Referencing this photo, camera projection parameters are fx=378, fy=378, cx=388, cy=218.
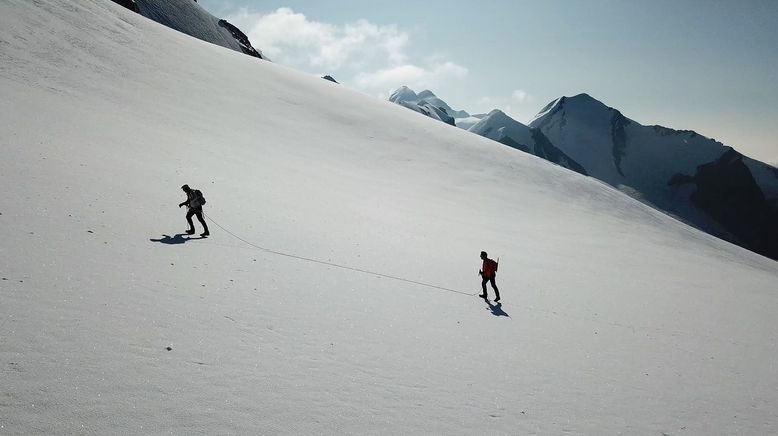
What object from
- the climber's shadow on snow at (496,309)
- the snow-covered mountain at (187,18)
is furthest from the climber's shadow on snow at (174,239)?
the snow-covered mountain at (187,18)

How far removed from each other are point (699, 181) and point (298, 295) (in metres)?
225

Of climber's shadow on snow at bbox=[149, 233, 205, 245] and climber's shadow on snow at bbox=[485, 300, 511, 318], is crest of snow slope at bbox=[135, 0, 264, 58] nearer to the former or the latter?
climber's shadow on snow at bbox=[149, 233, 205, 245]

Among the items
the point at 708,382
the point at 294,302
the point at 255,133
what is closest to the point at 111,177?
the point at 294,302

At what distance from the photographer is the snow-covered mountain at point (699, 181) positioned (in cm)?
17050

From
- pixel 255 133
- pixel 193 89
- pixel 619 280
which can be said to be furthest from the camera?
pixel 193 89

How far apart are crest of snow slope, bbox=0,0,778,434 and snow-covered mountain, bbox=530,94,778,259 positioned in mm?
186833

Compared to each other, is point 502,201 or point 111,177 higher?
point 502,201

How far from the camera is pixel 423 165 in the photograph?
28250 millimetres

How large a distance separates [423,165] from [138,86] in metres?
19.2

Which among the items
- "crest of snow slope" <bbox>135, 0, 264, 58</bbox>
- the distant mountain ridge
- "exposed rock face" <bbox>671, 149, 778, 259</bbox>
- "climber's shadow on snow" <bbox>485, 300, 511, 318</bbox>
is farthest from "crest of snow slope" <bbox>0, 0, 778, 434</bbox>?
"exposed rock face" <bbox>671, 149, 778, 259</bbox>

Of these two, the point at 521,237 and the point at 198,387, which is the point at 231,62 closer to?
the point at 521,237

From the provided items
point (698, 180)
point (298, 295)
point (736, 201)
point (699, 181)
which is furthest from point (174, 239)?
point (736, 201)

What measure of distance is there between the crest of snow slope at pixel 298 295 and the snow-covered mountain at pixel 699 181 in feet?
Answer: 613

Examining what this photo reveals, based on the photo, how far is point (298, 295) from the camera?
818 cm
